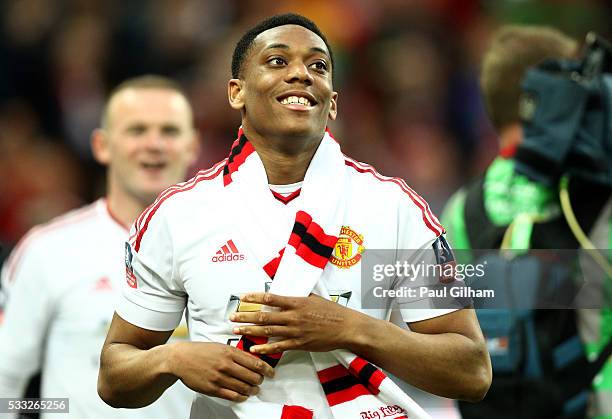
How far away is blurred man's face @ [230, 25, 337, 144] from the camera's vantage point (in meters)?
3.04

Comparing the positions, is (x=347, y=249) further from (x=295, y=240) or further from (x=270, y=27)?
(x=270, y=27)

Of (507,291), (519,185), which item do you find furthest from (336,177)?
(519,185)

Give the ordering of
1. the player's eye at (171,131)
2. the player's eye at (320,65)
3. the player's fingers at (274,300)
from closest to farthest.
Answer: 1. the player's fingers at (274,300)
2. the player's eye at (320,65)
3. the player's eye at (171,131)

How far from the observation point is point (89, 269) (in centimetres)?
462

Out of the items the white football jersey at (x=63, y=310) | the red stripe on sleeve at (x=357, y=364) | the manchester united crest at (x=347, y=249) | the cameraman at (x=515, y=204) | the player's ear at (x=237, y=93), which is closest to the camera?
the red stripe on sleeve at (x=357, y=364)

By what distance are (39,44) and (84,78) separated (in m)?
0.51

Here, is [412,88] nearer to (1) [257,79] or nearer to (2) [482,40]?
(2) [482,40]

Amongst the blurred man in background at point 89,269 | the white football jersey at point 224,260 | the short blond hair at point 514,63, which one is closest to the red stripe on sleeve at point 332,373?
the white football jersey at point 224,260

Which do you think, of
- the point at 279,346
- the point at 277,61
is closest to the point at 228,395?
the point at 279,346

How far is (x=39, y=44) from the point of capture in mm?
8852

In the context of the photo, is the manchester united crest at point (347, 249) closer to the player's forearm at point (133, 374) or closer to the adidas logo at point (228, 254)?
the adidas logo at point (228, 254)

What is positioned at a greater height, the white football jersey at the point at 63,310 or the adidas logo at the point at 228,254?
the white football jersey at the point at 63,310

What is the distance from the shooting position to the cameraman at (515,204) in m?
4.36

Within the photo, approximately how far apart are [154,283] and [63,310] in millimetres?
1600
